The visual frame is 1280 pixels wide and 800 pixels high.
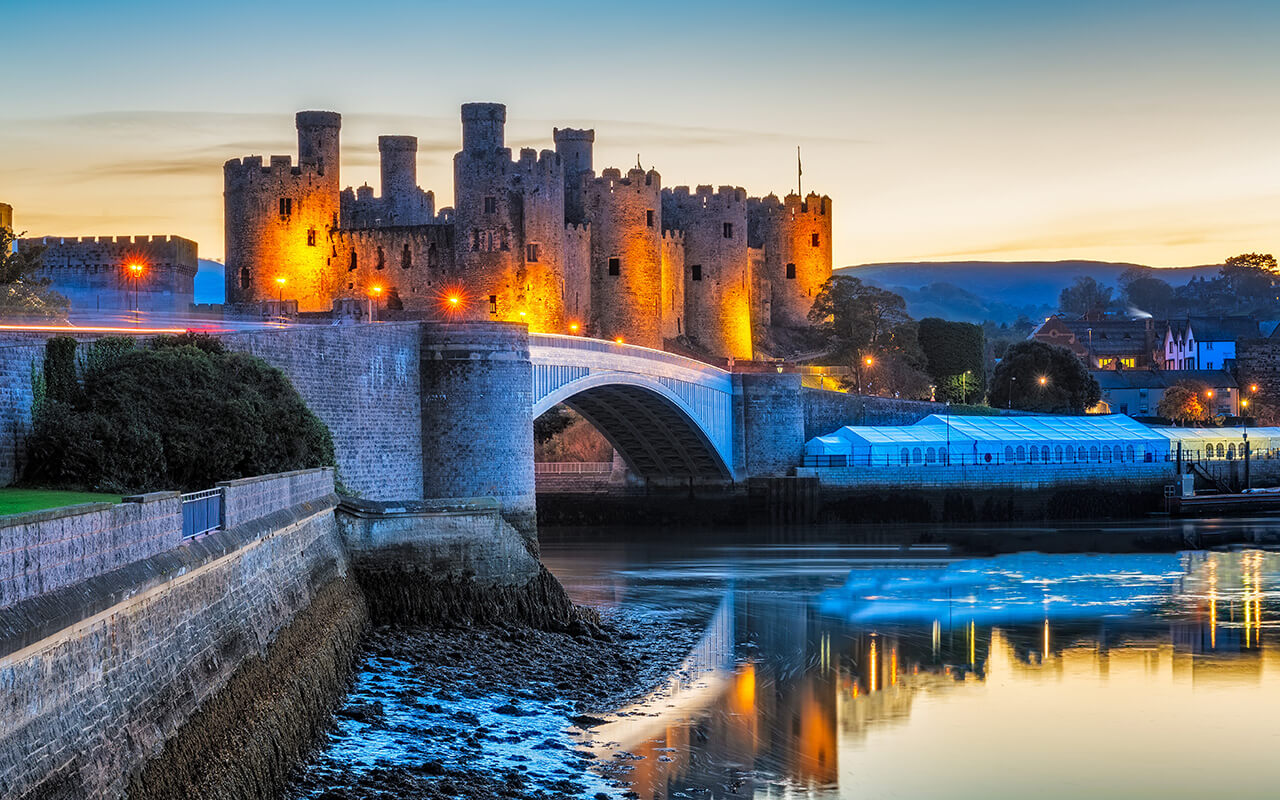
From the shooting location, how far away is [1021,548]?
40188mm

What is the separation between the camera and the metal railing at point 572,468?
4944 centimetres

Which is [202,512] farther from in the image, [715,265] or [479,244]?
[715,265]

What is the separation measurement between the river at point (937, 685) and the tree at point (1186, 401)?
47218mm

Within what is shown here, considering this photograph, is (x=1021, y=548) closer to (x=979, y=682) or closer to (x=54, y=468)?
(x=979, y=682)

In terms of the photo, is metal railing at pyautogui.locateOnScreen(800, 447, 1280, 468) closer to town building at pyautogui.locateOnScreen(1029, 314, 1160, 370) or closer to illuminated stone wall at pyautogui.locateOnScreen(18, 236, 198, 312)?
illuminated stone wall at pyautogui.locateOnScreen(18, 236, 198, 312)

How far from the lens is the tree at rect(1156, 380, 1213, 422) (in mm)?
82000

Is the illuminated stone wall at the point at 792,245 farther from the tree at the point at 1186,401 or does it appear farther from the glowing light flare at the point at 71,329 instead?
the glowing light flare at the point at 71,329

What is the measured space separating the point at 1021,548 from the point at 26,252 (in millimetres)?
25124

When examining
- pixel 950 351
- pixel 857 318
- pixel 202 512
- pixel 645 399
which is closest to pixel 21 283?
pixel 645 399

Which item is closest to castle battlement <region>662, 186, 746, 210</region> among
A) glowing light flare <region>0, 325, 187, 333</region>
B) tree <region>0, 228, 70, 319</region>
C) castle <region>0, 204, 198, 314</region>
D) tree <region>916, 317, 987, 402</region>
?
tree <region>916, 317, 987, 402</region>

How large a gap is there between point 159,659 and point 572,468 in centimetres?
3945

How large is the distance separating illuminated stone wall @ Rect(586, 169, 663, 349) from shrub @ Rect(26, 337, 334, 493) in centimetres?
3754

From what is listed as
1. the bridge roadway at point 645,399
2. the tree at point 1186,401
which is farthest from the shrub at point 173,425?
the tree at point 1186,401

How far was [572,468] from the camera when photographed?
4988cm
